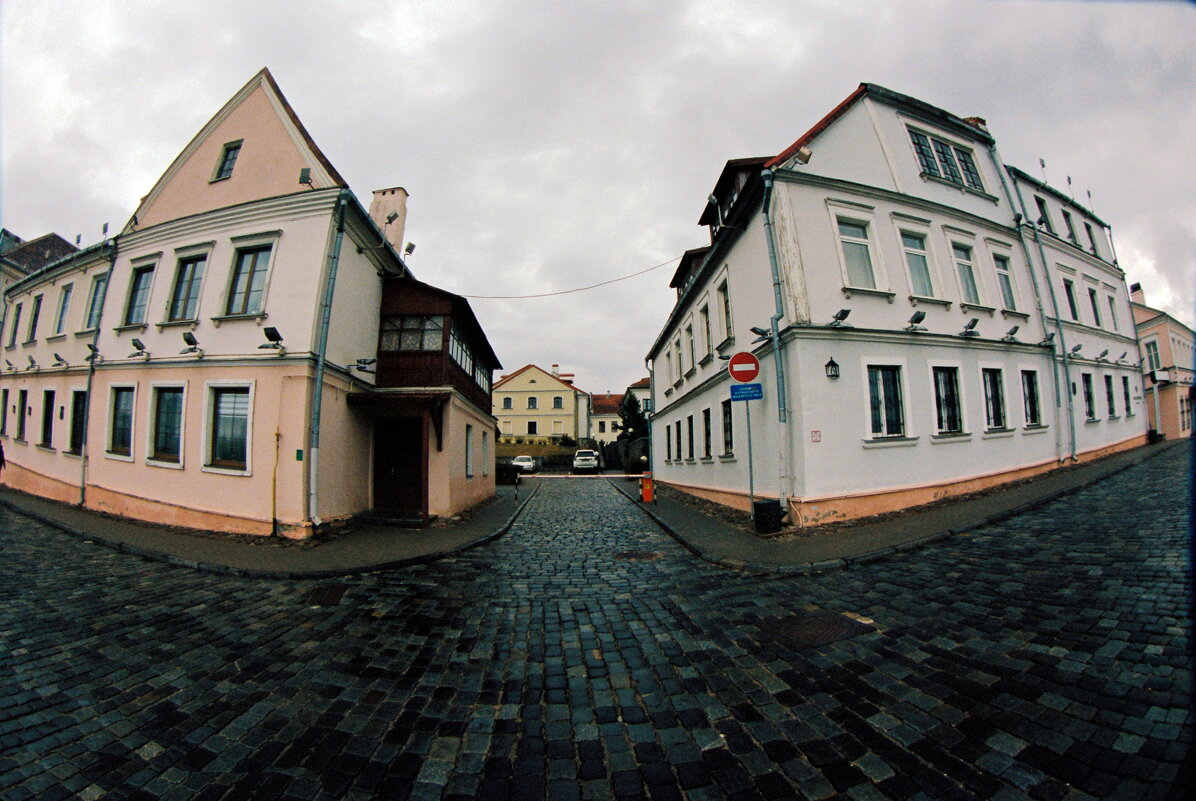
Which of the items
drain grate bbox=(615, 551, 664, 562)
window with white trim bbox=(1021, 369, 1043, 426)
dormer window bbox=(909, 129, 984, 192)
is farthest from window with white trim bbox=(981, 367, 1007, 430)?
drain grate bbox=(615, 551, 664, 562)

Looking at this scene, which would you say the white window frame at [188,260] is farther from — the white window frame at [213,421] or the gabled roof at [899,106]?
the gabled roof at [899,106]

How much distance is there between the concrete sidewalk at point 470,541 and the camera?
6461mm

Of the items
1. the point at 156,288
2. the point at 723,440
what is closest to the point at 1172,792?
the point at 723,440

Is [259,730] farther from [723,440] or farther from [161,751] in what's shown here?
[723,440]

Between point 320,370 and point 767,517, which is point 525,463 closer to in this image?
point 320,370

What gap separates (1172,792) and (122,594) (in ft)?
30.6

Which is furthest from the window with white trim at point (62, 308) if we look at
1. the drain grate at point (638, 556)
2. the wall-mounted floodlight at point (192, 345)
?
the drain grate at point (638, 556)

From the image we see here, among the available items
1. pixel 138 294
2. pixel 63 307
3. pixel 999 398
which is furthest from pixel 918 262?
pixel 63 307

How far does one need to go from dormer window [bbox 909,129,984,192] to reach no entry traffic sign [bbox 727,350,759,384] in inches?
313

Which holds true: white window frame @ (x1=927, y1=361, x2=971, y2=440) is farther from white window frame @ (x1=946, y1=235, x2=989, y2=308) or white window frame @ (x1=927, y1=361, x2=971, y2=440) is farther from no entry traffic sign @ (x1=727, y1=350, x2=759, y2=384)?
no entry traffic sign @ (x1=727, y1=350, x2=759, y2=384)

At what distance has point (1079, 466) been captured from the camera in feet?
41.0

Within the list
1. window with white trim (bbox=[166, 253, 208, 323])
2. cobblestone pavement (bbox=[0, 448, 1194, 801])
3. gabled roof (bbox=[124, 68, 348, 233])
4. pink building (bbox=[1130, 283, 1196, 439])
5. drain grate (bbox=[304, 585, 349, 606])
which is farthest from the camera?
pink building (bbox=[1130, 283, 1196, 439])

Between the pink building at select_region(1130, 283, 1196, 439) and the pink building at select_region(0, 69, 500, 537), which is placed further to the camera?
the pink building at select_region(1130, 283, 1196, 439)

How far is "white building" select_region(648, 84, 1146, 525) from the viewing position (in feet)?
30.0
